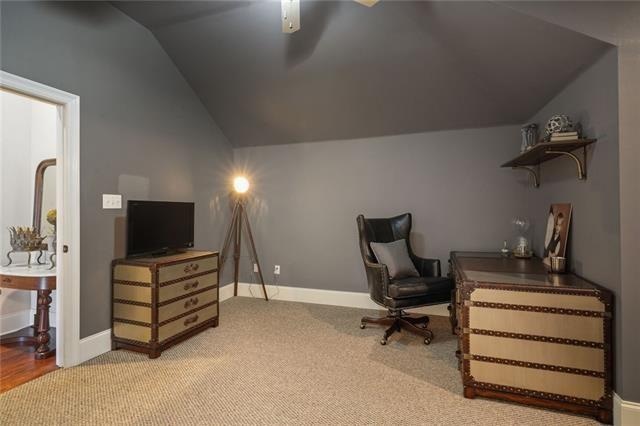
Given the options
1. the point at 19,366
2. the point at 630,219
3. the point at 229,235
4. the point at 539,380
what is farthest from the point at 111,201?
the point at 630,219

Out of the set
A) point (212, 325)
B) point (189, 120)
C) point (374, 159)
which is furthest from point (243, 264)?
point (374, 159)

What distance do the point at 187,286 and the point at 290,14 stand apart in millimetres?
2304

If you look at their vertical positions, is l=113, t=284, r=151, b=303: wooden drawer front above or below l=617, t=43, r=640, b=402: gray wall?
below

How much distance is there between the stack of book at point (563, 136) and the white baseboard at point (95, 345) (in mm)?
3667

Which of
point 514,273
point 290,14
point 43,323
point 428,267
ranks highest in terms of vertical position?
point 290,14

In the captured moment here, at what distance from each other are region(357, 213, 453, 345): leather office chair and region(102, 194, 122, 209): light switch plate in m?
2.22

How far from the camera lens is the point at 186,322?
282cm

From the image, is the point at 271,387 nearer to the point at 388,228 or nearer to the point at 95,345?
the point at 95,345

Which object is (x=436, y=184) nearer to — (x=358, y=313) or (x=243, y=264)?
(x=358, y=313)

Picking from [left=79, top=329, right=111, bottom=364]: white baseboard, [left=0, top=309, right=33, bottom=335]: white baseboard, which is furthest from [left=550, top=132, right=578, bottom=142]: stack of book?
[left=0, top=309, right=33, bottom=335]: white baseboard

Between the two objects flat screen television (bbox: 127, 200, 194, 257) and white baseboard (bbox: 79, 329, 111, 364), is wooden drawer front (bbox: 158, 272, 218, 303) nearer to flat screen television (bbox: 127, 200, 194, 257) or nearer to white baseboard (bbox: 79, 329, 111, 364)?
flat screen television (bbox: 127, 200, 194, 257)

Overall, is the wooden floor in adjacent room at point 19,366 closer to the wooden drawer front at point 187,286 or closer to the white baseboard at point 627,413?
the wooden drawer front at point 187,286

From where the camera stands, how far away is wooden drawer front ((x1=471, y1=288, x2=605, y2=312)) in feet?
5.83

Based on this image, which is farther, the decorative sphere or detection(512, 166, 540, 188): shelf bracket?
detection(512, 166, 540, 188): shelf bracket
